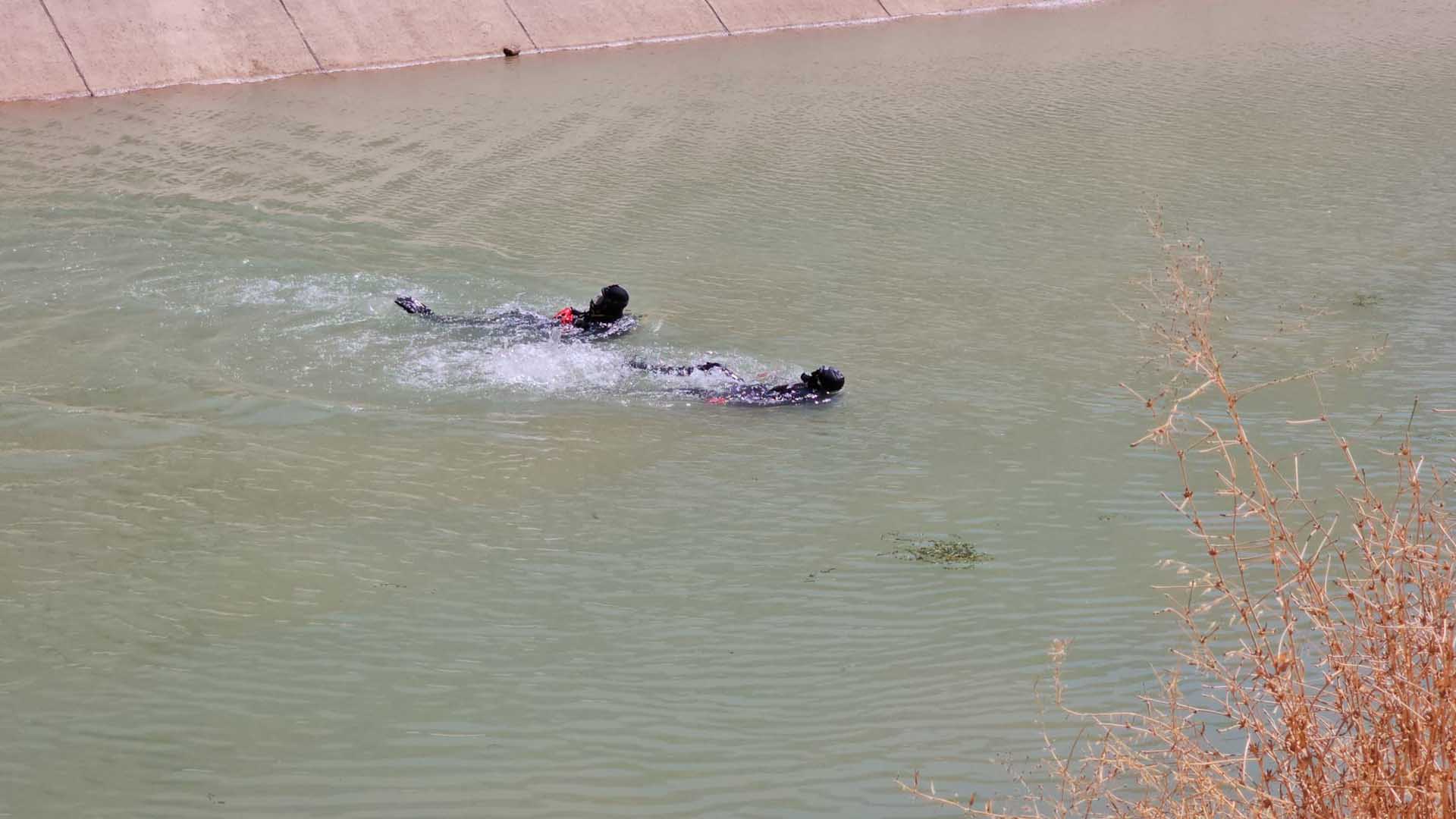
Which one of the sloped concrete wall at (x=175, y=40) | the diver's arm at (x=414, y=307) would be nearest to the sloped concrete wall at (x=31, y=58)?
the sloped concrete wall at (x=175, y=40)

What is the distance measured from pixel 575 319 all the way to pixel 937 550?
3.89 meters

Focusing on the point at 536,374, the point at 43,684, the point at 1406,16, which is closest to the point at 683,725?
the point at 43,684

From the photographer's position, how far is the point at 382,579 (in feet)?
21.9

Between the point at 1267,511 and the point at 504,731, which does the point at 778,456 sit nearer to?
the point at 504,731

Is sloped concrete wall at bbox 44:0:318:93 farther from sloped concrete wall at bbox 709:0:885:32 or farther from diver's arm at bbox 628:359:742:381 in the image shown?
diver's arm at bbox 628:359:742:381

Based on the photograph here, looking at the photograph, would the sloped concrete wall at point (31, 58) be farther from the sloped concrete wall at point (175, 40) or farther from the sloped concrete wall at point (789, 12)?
the sloped concrete wall at point (789, 12)

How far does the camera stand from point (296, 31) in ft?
60.2

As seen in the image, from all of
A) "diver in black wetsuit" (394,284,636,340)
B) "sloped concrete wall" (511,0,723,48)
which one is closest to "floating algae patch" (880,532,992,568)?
"diver in black wetsuit" (394,284,636,340)

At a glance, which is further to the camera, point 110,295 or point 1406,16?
point 1406,16

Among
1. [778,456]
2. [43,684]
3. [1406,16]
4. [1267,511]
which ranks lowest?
[1406,16]

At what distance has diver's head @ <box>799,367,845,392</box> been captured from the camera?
8.79 m

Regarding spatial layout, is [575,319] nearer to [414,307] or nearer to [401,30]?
[414,307]

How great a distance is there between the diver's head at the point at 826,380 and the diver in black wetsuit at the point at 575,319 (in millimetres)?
1759

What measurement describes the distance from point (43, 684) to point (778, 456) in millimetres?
4115
